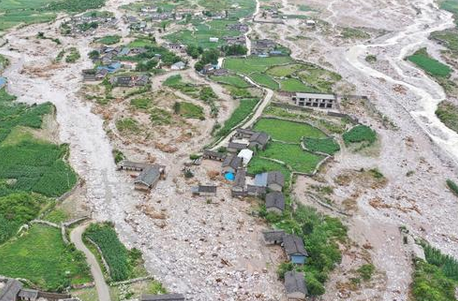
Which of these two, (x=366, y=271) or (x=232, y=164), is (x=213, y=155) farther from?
(x=366, y=271)

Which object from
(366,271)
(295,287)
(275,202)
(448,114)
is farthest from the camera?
(448,114)

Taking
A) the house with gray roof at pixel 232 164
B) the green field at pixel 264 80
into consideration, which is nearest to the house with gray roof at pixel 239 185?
the house with gray roof at pixel 232 164

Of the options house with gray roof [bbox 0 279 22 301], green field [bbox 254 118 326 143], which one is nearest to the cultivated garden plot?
green field [bbox 254 118 326 143]

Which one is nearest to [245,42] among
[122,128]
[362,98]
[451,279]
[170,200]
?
[362,98]

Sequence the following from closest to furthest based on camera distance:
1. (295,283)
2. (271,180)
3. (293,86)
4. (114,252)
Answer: (295,283)
(114,252)
(271,180)
(293,86)

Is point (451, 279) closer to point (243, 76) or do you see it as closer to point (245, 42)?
point (243, 76)

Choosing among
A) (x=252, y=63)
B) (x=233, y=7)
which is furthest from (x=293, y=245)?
(x=233, y=7)

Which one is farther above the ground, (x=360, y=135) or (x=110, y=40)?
(x=360, y=135)
